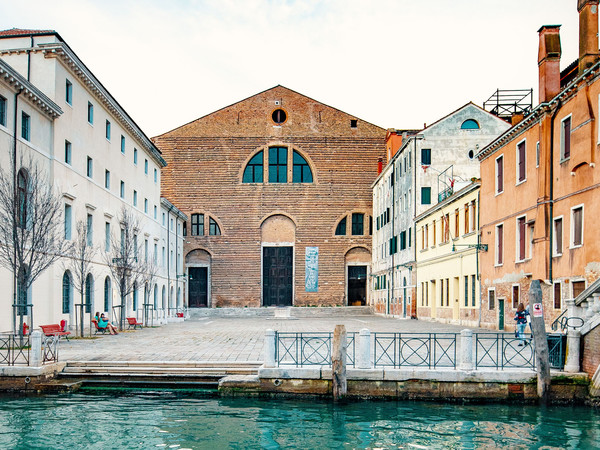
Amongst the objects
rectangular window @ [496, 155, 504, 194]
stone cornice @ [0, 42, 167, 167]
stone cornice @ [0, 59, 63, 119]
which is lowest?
rectangular window @ [496, 155, 504, 194]

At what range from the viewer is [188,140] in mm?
51562

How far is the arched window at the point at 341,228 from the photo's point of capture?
51.6 metres

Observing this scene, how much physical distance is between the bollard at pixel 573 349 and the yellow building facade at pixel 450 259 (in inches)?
586

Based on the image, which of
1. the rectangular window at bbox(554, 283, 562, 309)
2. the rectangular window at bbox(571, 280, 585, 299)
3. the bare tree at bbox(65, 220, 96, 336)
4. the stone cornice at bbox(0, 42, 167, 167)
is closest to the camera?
the rectangular window at bbox(571, 280, 585, 299)

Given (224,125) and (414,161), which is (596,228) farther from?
(224,125)

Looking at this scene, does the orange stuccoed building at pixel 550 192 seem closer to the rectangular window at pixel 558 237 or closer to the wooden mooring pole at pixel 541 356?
the rectangular window at pixel 558 237

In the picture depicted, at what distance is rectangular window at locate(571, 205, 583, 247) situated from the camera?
19.6m

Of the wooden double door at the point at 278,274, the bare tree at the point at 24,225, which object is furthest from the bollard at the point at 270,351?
the wooden double door at the point at 278,274

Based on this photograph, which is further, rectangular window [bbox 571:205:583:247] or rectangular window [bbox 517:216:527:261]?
rectangular window [bbox 517:216:527:261]

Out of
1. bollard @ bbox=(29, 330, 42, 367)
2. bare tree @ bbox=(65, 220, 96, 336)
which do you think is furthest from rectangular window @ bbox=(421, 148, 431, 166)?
bollard @ bbox=(29, 330, 42, 367)

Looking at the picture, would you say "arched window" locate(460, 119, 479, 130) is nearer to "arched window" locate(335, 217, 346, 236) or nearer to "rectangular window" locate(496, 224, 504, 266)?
"rectangular window" locate(496, 224, 504, 266)

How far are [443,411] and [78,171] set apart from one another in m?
19.5

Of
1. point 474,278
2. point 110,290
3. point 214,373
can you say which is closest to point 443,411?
point 214,373

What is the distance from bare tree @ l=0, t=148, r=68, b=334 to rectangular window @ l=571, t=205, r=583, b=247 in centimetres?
1589
